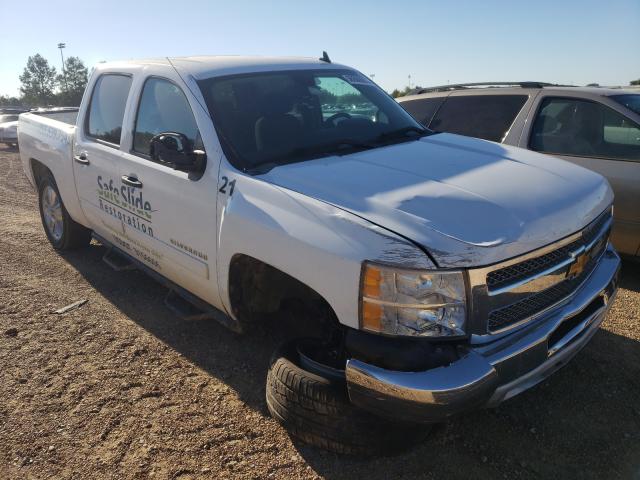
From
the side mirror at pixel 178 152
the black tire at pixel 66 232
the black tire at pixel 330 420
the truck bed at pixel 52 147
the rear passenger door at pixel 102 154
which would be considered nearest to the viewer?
the black tire at pixel 330 420

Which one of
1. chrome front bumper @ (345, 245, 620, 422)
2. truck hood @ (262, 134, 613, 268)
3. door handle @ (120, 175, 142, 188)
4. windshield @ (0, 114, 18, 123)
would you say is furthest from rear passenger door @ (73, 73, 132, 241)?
windshield @ (0, 114, 18, 123)

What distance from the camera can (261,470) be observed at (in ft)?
8.27

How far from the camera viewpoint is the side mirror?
2986 mm

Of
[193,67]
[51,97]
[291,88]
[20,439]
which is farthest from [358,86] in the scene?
[51,97]

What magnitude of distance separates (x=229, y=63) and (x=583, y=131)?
3250 mm

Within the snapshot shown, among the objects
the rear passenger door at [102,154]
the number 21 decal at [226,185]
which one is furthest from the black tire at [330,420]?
the rear passenger door at [102,154]

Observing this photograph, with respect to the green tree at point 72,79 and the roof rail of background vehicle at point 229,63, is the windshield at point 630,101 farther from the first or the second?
the green tree at point 72,79

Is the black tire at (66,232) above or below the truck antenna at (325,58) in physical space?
below

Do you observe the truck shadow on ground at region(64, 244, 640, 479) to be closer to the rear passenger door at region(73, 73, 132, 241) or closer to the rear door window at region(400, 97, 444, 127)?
the rear passenger door at region(73, 73, 132, 241)

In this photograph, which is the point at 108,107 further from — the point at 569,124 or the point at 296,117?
the point at 569,124

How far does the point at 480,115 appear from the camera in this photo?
539 centimetres

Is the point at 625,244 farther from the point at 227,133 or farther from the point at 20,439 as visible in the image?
the point at 20,439

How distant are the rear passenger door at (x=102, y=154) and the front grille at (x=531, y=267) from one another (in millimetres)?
2850

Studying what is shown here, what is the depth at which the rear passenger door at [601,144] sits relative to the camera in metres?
4.38
